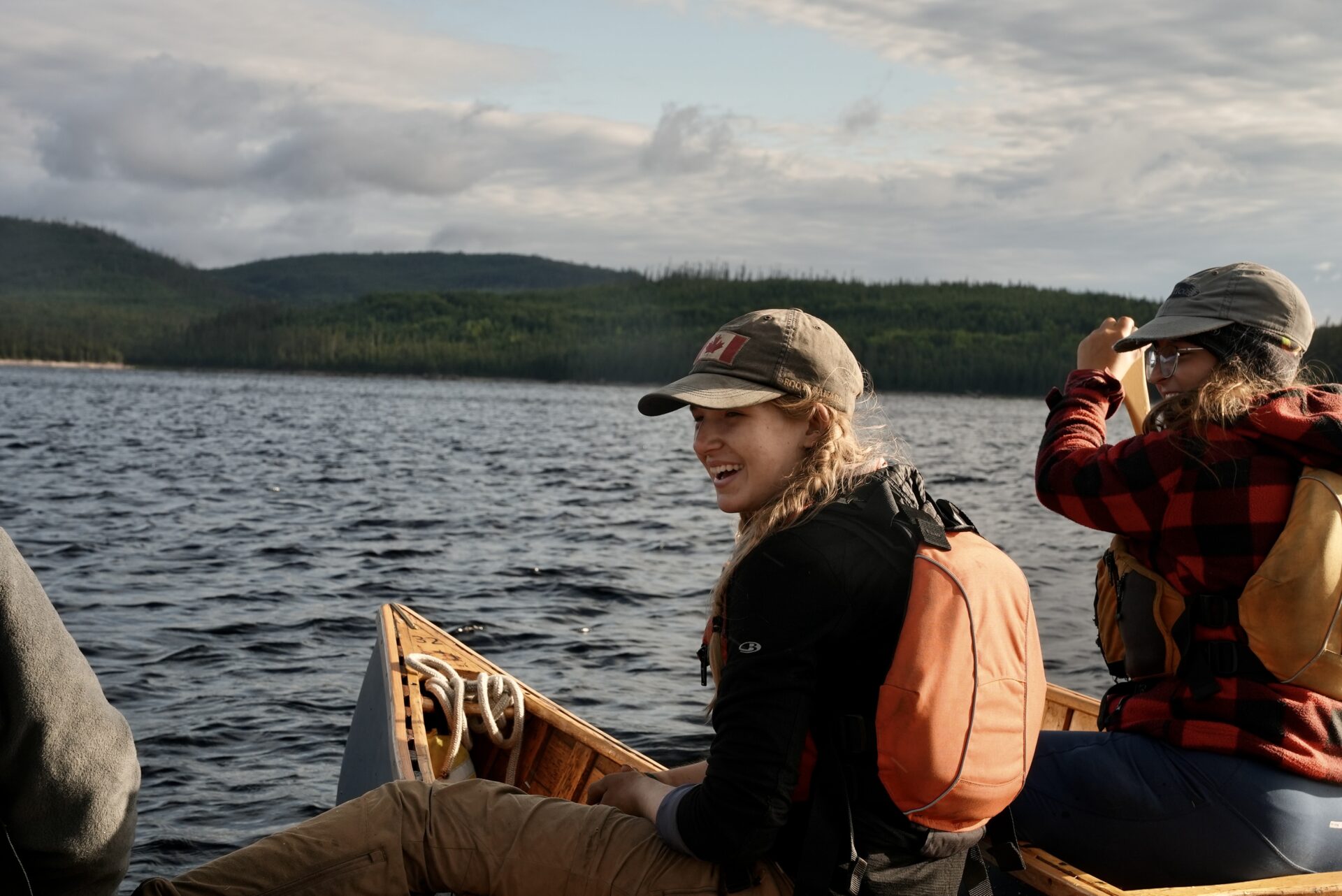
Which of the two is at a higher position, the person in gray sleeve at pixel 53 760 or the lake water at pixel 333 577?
the person in gray sleeve at pixel 53 760

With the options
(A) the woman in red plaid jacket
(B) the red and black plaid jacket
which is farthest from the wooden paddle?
(B) the red and black plaid jacket

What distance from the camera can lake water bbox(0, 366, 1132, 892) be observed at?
346 inches

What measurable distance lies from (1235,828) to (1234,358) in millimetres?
1274

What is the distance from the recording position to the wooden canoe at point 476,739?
17.5ft

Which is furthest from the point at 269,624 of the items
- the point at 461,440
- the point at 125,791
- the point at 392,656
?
the point at 461,440

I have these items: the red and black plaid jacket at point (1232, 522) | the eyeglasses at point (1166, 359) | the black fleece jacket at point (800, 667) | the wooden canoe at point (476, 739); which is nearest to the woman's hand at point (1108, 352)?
the eyeglasses at point (1166, 359)

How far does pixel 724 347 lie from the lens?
3.07m

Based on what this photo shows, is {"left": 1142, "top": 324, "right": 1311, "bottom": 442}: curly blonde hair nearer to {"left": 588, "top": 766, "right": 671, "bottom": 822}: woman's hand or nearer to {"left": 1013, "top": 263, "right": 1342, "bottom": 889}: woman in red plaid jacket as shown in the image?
{"left": 1013, "top": 263, "right": 1342, "bottom": 889}: woman in red plaid jacket

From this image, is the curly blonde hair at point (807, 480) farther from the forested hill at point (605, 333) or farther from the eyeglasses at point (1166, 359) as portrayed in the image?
the forested hill at point (605, 333)

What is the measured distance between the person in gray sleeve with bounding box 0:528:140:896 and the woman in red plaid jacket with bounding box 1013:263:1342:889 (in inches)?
96.1

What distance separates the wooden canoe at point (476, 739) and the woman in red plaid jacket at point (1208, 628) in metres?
1.73

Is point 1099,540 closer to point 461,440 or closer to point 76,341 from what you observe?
point 461,440

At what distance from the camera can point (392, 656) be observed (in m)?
6.17

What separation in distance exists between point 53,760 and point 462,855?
107 centimetres
